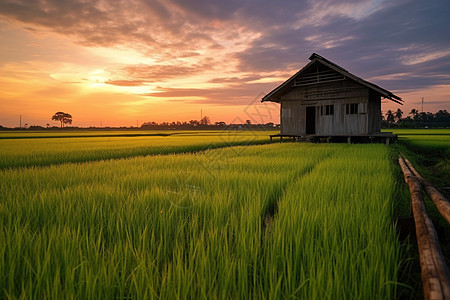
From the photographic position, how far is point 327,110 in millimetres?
14961

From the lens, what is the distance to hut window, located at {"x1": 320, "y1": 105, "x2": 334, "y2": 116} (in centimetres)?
1477

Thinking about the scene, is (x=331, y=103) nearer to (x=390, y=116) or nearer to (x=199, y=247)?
(x=199, y=247)

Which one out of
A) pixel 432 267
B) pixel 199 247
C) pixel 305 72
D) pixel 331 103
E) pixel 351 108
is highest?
pixel 305 72

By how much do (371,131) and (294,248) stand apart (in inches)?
591

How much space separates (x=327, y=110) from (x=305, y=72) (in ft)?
9.10

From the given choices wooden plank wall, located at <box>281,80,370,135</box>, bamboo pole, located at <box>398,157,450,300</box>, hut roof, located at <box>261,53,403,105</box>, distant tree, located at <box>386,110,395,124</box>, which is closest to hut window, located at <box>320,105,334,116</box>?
wooden plank wall, located at <box>281,80,370,135</box>

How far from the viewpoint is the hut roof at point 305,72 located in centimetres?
1215

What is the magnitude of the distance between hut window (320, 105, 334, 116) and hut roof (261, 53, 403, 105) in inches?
82.8

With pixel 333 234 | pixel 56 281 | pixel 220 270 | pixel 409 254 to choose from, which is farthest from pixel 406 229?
pixel 56 281

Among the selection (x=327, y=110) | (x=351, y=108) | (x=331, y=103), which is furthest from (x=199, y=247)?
(x=327, y=110)

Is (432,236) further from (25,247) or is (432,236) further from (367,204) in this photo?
(25,247)

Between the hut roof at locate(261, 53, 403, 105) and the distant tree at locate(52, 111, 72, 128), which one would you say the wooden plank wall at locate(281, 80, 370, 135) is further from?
the distant tree at locate(52, 111, 72, 128)

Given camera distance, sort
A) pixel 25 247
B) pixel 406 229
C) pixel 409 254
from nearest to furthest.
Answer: pixel 25 247, pixel 409 254, pixel 406 229

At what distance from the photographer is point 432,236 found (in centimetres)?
133
